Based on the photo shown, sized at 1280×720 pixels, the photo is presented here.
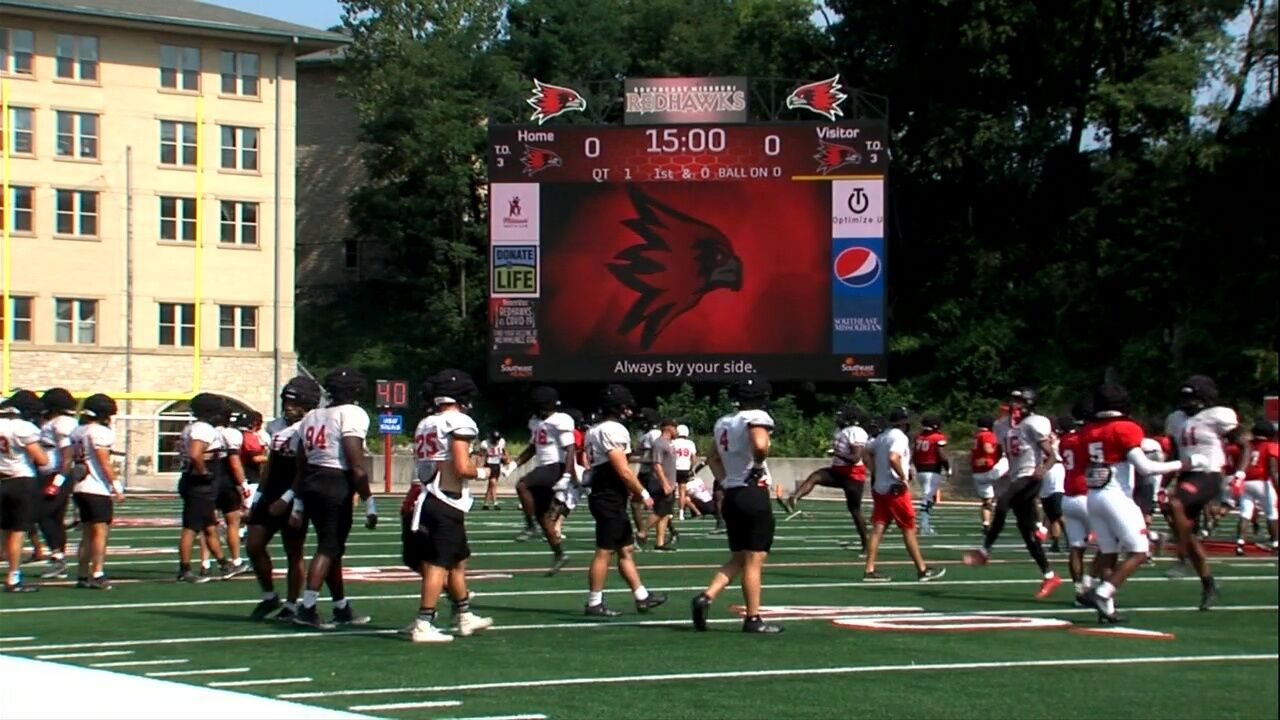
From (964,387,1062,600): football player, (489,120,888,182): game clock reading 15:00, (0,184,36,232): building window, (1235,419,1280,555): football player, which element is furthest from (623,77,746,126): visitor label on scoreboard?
(1235,419,1280,555): football player

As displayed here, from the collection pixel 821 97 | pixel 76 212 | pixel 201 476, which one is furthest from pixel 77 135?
pixel 201 476

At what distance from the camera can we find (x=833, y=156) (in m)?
42.7

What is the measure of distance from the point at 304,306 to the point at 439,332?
12.5 meters

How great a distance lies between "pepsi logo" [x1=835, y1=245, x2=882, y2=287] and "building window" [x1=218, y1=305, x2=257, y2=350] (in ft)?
88.5

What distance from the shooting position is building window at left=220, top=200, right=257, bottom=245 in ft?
205

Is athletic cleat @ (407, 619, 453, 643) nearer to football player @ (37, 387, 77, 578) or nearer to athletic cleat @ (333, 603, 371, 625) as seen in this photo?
athletic cleat @ (333, 603, 371, 625)

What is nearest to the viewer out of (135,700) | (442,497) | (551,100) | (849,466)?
(135,700)

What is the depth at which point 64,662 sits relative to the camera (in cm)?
1140

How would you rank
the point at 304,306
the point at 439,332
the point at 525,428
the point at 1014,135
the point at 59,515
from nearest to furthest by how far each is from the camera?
the point at 59,515
the point at 1014,135
the point at 525,428
the point at 439,332
the point at 304,306

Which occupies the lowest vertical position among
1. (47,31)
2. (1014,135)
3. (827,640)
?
(827,640)

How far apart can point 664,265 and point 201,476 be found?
2658 centimetres

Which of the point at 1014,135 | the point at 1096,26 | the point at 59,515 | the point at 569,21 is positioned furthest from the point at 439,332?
the point at 59,515

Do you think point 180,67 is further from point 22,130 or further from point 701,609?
point 701,609

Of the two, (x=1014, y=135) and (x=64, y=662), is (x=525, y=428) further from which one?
(x=64, y=662)
